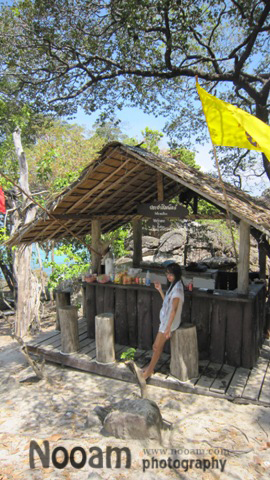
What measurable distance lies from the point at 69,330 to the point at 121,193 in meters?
3.09

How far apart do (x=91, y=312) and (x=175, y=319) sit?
2.50m

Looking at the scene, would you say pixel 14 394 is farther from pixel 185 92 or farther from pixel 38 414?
pixel 185 92

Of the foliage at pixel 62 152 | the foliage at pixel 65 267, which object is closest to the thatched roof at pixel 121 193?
the foliage at pixel 65 267

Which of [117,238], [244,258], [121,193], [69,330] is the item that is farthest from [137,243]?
[117,238]

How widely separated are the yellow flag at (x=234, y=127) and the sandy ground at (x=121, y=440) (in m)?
3.44

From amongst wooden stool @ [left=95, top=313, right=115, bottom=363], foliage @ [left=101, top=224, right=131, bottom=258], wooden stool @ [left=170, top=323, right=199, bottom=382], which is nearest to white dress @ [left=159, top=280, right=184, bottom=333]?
wooden stool @ [left=170, top=323, right=199, bottom=382]

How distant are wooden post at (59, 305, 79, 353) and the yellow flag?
418 centimetres

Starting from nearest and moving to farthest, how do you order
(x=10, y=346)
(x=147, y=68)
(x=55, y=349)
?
(x=55, y=349) < (x=10, y=346) < (x=147, y=68)

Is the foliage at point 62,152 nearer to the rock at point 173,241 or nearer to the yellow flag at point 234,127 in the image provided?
the rock at point 173,241

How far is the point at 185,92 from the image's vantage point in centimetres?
1285

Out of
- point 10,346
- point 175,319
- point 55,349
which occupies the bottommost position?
point 10,346

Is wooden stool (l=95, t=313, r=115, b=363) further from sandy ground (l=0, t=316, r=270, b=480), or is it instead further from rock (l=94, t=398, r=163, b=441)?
rock (l=94, t=398, r=163, b=441)

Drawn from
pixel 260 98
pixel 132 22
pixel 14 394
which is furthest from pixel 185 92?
pixel 14 394

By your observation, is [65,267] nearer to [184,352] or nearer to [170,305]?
[170,305]
